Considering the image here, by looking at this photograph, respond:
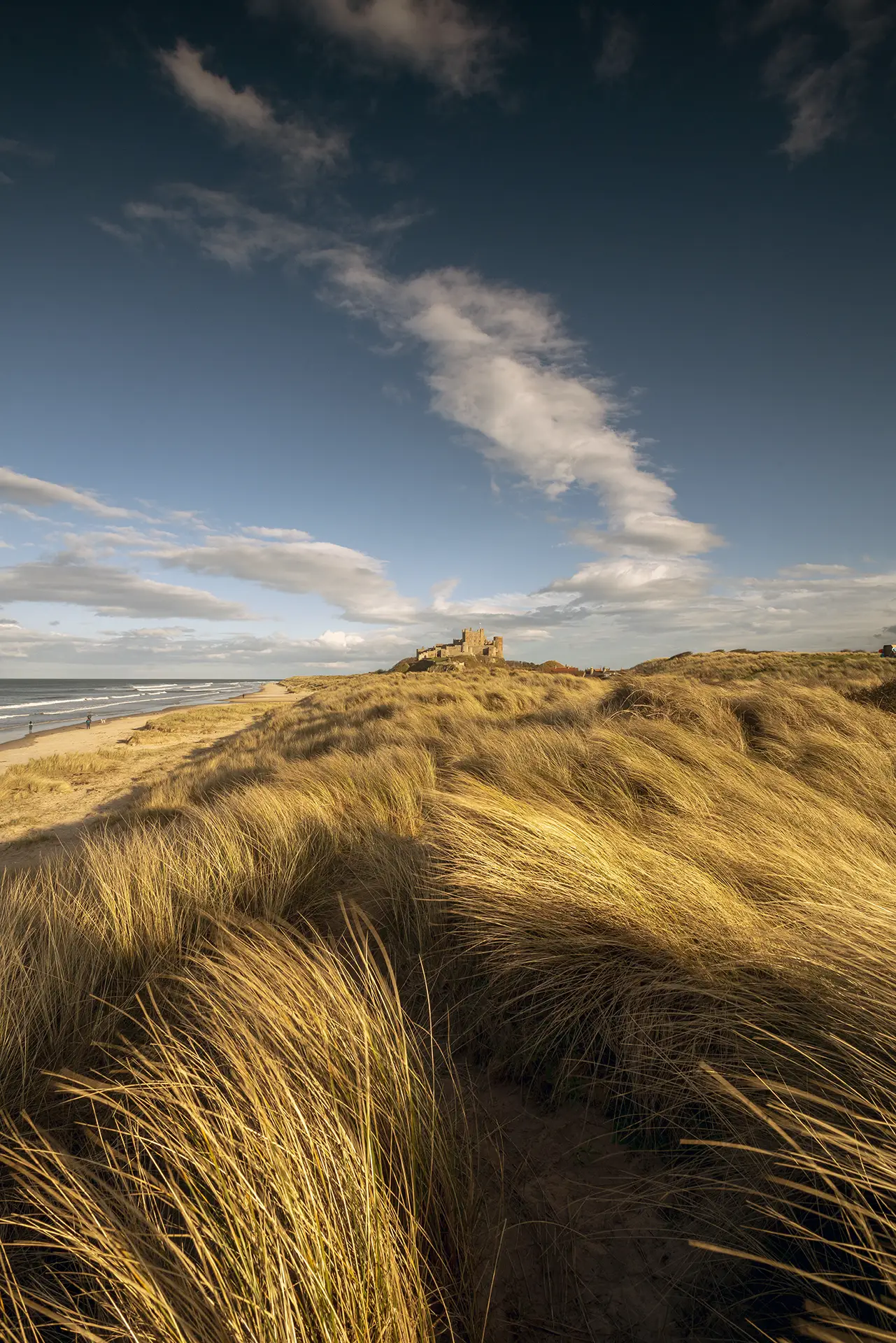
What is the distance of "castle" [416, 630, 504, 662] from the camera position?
60.3 metres

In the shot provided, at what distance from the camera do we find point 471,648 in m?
65.6

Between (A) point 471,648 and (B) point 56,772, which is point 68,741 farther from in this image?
(A) point 471,648

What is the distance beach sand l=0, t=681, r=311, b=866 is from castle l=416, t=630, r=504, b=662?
31.9 metres

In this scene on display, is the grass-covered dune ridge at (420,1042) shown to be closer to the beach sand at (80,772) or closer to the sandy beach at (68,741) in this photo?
the beach sand at (80,772)

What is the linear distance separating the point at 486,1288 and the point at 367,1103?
0.49 m

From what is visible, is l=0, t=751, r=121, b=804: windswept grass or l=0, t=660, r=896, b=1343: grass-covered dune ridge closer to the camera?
l=0, t=660, r=896, b=1343: grass-covered dune ridge

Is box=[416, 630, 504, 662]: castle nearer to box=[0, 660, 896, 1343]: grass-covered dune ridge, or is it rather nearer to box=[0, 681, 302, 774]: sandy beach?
box=[0, 681, 302, 774]: sandy beach

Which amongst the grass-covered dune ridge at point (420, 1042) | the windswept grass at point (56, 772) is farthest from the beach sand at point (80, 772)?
the grass-covered dune ridge at point (420, 1042)

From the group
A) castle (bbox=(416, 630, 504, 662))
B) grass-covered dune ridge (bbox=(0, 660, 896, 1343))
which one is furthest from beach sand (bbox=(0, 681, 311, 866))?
castle (bbox=(416, 630, 504, 662))

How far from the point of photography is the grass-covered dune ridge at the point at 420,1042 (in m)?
1.12

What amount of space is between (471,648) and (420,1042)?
209 ft

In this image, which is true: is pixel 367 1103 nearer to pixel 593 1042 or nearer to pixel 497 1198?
pixel 497 1198

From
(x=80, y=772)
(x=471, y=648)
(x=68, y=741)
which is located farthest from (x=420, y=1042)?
(x=471, y=648)

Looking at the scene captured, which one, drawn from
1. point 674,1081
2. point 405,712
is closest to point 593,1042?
point 674,1081
